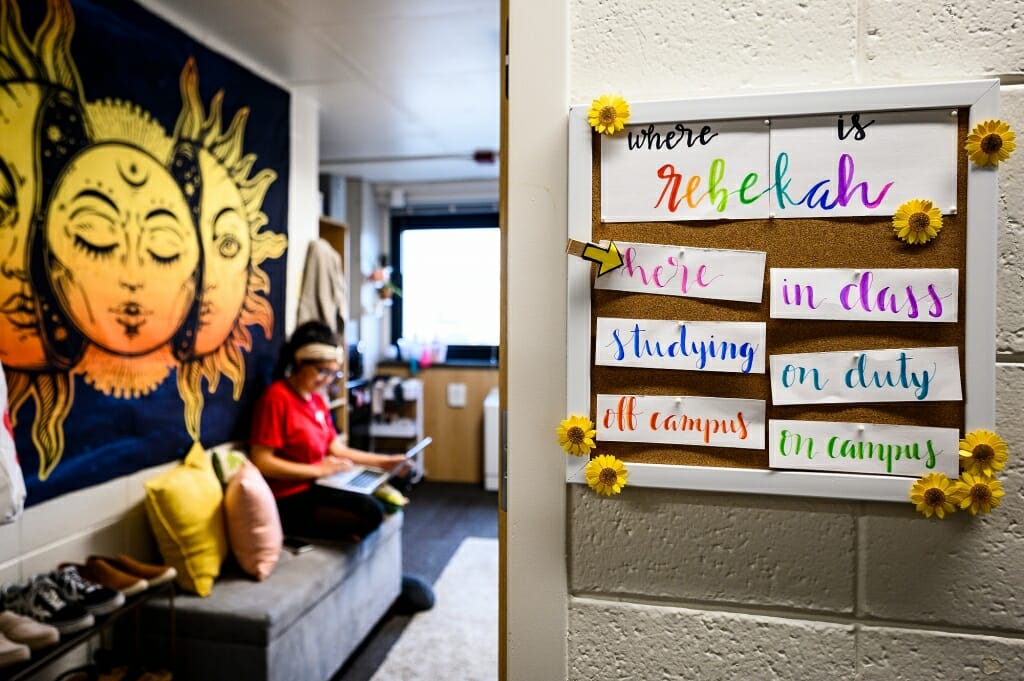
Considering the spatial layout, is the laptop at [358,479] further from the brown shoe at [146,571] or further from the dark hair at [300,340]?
the brown shoe at [146,571]

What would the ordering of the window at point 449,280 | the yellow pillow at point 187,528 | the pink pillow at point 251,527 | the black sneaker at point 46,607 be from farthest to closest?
the window at point 449,280
the pink pillow at point 251,527
the yellow pillow at point 187,528
the black sneaker at point 46,607

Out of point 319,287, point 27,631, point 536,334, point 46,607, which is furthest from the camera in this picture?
point 319,287

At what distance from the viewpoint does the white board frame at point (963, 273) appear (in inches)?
28.6

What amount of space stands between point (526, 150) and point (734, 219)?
290 millimetres

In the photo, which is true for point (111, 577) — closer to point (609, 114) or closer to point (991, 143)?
point (609, 114)

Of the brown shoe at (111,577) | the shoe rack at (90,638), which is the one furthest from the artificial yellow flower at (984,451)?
the brown shoe at (111,577)

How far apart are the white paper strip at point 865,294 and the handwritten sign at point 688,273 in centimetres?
3

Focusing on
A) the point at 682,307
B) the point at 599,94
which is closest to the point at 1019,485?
the point at 682,307

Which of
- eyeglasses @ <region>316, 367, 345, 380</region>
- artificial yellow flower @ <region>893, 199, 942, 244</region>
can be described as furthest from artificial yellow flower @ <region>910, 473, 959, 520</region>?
eyeglasses @ <region>316, 367, 345, 380</region>

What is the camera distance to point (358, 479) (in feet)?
9.02

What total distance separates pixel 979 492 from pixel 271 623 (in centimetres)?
192

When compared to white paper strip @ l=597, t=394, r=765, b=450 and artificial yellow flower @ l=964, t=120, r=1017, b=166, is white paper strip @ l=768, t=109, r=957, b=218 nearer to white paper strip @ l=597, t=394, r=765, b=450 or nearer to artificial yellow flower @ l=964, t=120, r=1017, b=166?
artificial yellow flower @ l=964, t=120, r=1017, b=166

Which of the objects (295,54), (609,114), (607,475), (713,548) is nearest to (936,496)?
(713,548)

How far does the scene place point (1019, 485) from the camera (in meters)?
0.74
